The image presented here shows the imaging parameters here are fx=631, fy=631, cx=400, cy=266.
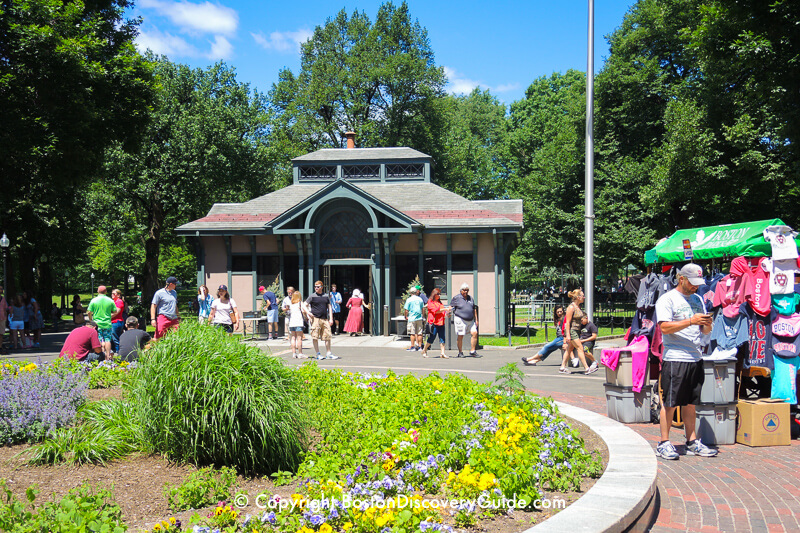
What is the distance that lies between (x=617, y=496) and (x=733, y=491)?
5.69 feet

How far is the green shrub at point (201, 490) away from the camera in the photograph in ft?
14.5

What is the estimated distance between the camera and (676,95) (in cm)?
2936

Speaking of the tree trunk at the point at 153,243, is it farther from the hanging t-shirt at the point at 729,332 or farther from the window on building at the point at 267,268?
the hanging t-shirt at the point at 729,332

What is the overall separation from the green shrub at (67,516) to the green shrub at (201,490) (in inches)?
16.1

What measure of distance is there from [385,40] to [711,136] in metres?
29.1

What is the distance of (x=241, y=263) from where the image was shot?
2444 cm

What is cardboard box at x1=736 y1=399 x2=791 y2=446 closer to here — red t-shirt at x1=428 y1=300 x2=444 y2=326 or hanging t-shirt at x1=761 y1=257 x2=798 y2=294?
hanging t-shirt at x1=761 y1=257 x2=798 y2=294

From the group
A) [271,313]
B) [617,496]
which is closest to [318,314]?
[271,313]

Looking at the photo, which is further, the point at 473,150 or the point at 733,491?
the point at 473,150

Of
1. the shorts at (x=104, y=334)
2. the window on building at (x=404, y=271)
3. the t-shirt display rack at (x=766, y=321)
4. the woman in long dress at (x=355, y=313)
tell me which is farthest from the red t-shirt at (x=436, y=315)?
the t-shirt display rack at (x=766, y=321)

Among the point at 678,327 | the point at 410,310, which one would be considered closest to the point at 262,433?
the point at 678,327

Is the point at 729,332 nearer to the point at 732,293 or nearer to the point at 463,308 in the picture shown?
the point at 732,293

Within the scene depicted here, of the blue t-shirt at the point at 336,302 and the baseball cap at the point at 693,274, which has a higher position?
the baseball cap at the point at 693,274

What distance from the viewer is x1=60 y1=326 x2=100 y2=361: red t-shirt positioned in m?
9.81
